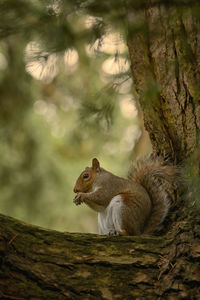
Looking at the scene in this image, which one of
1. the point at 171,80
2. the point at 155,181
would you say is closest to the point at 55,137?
the point at 155,181

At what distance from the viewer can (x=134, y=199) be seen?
2.27 metres

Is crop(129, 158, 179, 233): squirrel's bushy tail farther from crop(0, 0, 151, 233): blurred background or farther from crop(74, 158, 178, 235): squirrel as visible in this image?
crop(0, 0, 151, 233): blurred background

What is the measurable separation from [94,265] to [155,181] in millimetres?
914

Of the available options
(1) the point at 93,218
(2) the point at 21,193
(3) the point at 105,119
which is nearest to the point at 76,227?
(1) the point at 93,218

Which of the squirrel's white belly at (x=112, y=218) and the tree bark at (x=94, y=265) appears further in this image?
the squirrel's white belly at (x=112, y=218)

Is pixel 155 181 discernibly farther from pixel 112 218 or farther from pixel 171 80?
pixel 171 80

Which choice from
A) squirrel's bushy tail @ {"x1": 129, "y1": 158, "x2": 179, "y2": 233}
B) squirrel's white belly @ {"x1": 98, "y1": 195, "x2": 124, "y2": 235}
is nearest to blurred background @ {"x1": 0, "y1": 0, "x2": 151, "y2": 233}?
squirrel's bushy tail @ {"x1": 129, "y1": 158, "x2": 179, "y2": 233}

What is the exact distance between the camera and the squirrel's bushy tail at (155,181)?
2.16 metres

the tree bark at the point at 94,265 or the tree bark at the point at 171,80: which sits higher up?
the tree bark at the point at 171,80

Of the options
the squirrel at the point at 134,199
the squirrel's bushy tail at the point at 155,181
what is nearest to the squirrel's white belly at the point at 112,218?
the squirrel at the point at 134,199

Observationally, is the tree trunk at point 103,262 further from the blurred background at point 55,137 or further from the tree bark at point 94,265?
the blurred background at point 55,137

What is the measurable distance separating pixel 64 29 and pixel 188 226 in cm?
97

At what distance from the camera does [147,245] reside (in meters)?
1.68

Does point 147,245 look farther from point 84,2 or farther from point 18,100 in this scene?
point 18,100
